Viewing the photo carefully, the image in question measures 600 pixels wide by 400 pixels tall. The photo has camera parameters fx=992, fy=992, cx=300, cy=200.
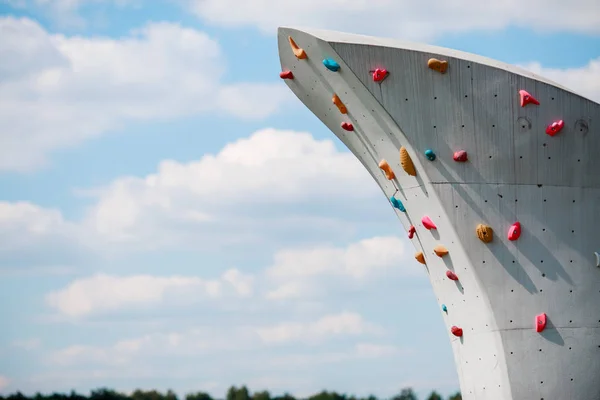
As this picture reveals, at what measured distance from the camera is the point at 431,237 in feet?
67.2

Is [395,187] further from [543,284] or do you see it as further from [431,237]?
[543,284]

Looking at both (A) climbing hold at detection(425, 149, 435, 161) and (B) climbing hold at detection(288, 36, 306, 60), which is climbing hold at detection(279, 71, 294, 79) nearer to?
(B) climbing hold at detection(288, 36, 306, 60)

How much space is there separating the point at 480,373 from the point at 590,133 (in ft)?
17.2

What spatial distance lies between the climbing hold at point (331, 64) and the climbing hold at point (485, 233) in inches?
166

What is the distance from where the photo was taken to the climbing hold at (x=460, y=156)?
1927cm

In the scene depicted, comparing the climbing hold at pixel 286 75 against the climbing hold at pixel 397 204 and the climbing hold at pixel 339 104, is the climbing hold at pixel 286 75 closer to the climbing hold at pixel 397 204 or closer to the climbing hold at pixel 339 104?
the climbing hold at pixel 339 104

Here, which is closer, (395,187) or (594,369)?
(594,369)

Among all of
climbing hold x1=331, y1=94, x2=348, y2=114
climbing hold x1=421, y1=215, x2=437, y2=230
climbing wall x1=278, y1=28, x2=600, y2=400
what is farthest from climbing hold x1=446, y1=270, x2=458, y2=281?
climbing hold x1=331, y1=94, x2=348, y2=114

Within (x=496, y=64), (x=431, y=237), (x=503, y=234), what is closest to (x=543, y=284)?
(x=503, y=234)

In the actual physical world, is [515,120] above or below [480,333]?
above

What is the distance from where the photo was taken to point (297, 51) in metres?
20.5

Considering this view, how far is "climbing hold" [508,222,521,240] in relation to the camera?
63.4ft

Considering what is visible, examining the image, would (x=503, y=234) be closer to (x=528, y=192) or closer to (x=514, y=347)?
(x=528, y=192)

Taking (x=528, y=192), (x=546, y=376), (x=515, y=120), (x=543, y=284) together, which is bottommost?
(x=546, y=376)
